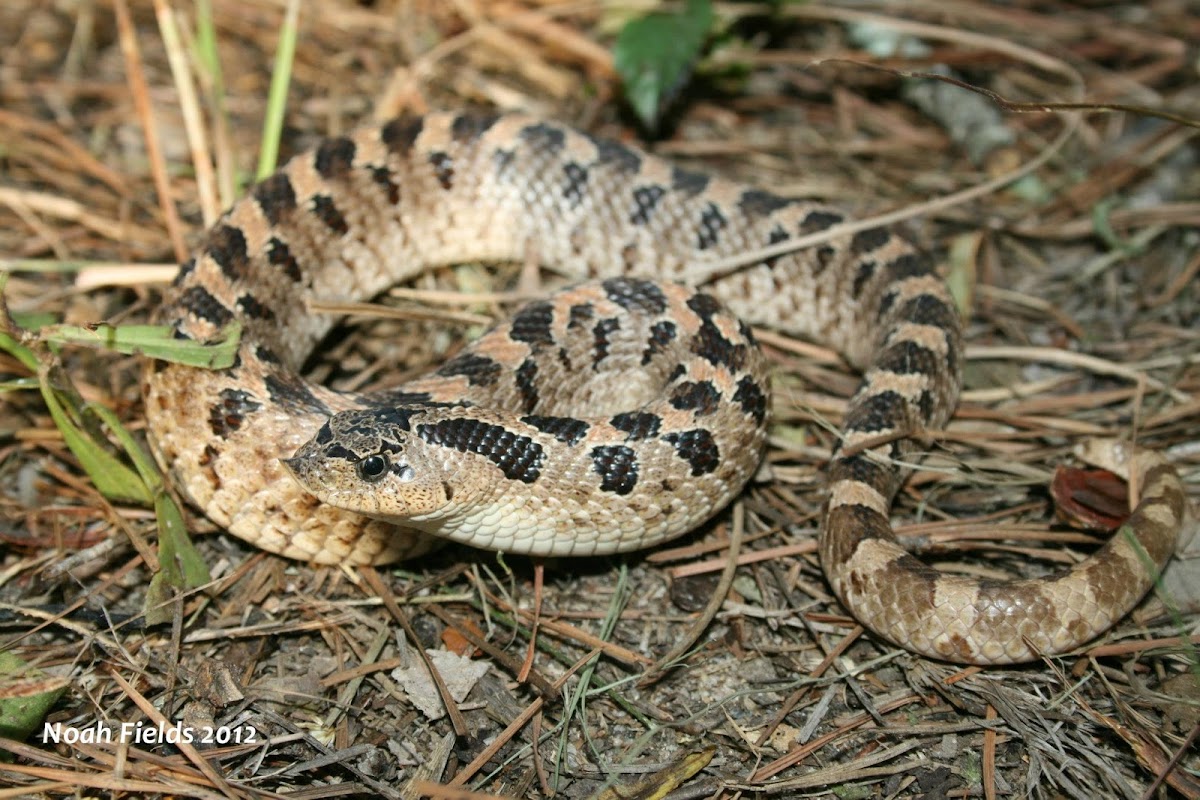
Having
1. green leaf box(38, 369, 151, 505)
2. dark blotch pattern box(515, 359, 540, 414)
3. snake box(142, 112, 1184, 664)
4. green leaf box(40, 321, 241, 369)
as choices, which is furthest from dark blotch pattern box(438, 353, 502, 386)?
green leaf box(38, 369, 151, 505)

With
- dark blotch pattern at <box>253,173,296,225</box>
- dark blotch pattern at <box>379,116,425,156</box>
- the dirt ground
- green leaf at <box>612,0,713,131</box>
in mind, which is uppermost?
green leaf at <box>612,0,713,131</box>

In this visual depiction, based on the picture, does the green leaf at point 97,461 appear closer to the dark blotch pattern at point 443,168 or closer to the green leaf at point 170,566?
the green leaf at point 170,566

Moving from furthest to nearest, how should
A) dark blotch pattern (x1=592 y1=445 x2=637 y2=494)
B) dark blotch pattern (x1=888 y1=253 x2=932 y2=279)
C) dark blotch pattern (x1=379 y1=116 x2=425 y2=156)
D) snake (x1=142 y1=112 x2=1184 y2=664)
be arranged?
1. dark blotch pattern (x1=379 y1=116 x2=425 y2=156)
2. dark blotch pattern (x1=888 y1=253 x2=932 y2=279)
3. dark blotch pattern (x1=592 y1=445 x2=637 y2=494)
4. snake (x1=142 y1=112 x2=1184 y2=664)

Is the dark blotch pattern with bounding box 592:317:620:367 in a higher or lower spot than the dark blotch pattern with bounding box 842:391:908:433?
higher

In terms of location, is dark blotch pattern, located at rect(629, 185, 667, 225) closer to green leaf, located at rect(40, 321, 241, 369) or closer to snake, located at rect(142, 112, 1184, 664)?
snake, located at rect(142, 112, 1184, 664)

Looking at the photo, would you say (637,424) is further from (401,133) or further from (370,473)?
(401,133)

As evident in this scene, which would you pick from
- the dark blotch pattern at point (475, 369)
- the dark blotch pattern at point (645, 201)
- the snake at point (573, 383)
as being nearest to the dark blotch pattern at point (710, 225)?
the snake at point (573, 383)

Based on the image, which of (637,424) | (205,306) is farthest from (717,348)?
(205,306)
